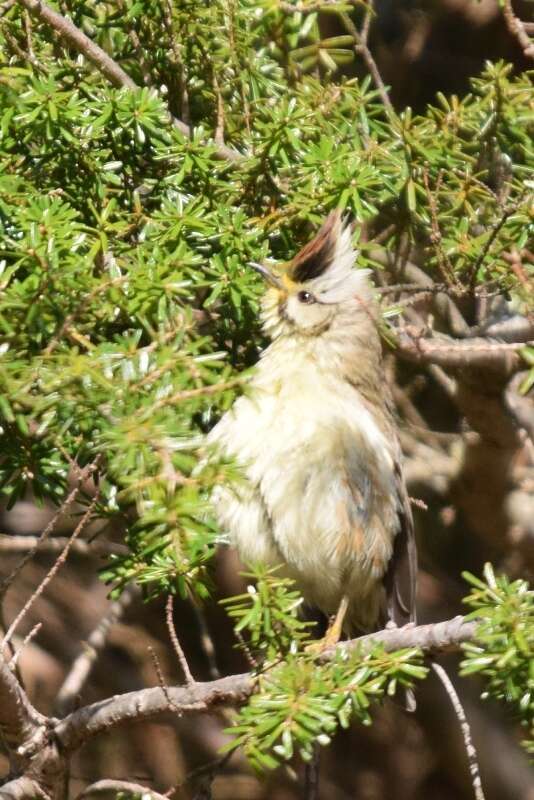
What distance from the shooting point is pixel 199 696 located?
3.02m

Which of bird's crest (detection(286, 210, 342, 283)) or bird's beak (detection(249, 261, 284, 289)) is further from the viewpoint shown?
bird's crest (detection(286, 210, 342, 283))

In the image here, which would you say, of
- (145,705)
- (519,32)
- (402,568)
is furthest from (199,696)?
(519,32)

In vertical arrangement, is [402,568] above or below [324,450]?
below

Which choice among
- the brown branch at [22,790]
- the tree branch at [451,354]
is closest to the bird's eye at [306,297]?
the tree branch at [451,354]

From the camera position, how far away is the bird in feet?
11.9

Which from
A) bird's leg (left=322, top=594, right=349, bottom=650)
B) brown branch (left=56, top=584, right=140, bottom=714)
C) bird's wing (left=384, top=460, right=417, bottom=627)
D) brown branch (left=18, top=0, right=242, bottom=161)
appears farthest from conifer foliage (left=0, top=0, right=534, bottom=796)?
brown branch (left=56, top=584, right=140, bottom=714)

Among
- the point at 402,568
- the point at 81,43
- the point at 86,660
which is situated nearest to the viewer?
the point at 81,43

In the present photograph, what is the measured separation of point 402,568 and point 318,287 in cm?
97

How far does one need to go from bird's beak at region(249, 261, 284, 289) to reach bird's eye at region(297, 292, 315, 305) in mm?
218

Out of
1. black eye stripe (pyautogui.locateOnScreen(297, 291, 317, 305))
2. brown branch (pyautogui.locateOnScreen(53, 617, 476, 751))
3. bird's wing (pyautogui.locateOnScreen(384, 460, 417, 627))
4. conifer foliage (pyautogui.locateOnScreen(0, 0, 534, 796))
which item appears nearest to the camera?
conifer foliage (pyautogui.locateOnScreen(0, 0, 534, 796))

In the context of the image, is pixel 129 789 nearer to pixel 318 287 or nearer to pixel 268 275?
pixel 268 275

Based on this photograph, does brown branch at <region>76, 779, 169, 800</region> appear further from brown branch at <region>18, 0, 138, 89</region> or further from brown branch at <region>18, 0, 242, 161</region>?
brown branch at <region>18, 0, 138, 89</region>

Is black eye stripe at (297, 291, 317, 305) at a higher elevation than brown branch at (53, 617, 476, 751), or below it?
higher

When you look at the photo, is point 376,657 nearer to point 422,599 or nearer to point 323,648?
point 323,648
